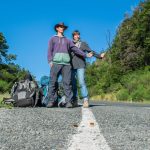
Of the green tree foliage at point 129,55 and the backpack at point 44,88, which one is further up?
the green tree foliage at point 129,55

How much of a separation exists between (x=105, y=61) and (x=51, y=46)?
196 ft

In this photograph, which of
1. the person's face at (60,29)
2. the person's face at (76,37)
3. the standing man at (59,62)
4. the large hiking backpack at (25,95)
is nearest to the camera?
the large hiking backpack at (25,95)

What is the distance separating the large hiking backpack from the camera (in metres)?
11.8

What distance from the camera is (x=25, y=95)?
1184 cm

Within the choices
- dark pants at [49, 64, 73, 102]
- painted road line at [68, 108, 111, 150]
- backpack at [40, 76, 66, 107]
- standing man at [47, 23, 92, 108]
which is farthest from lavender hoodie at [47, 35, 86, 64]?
painted road line at [68, 108, 111, 150]

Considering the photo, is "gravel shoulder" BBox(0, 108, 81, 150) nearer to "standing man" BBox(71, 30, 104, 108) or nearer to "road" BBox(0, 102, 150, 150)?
"road" BBox(0, 102, 150, 150)

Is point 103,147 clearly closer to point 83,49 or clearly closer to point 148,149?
point 148,149

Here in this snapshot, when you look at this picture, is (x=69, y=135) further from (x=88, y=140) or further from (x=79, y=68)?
(x=79, y=68)

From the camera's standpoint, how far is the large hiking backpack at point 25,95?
38.5 ft

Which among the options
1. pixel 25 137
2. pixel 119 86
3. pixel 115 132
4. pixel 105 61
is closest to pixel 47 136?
pixel 25 137

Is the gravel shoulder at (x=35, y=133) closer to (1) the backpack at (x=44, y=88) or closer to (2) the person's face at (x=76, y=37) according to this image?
(1) the backpack at (x=44, y=88)

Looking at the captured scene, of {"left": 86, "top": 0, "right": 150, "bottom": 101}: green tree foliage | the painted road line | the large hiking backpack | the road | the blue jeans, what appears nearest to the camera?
the painted road line

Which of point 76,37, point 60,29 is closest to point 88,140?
point 60,29

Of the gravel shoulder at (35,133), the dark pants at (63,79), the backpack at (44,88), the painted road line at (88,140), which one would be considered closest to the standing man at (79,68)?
the dark pants at (63,79)
